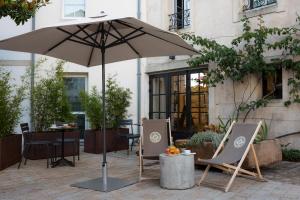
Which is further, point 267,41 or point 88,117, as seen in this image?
point 88,117

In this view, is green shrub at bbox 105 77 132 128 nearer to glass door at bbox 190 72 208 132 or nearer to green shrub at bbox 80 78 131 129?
green shrub at bbox 80 78 131 129

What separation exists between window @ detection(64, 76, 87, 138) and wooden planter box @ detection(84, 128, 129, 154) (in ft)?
4.07

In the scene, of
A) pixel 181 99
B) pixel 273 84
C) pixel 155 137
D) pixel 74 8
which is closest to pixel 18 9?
pixel 155 137

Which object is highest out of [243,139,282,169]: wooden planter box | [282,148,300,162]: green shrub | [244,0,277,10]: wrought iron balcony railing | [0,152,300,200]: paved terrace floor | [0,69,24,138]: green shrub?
[244,0,277,10]: wrought iron balcony railing

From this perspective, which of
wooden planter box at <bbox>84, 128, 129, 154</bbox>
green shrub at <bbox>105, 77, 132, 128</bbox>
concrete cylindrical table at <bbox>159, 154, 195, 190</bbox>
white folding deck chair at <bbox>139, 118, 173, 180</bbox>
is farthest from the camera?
green shrub at <bbox>105, 77, 132, 128</bbox>

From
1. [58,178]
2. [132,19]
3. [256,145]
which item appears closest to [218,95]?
[256,145]

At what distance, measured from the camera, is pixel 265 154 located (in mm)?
6781

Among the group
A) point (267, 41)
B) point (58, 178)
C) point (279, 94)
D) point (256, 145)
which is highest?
point (267, 41)

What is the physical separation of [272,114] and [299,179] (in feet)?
8.59

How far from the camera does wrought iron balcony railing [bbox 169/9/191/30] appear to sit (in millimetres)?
10815

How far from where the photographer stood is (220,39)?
31.9 feet

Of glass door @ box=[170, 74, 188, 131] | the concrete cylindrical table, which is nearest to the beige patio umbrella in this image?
the concrete cylindrical table

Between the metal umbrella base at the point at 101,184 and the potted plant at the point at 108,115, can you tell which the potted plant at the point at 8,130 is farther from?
the metal umbrella base at the point at 101,184

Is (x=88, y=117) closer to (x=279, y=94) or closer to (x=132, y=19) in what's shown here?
(x=279, y=94)
